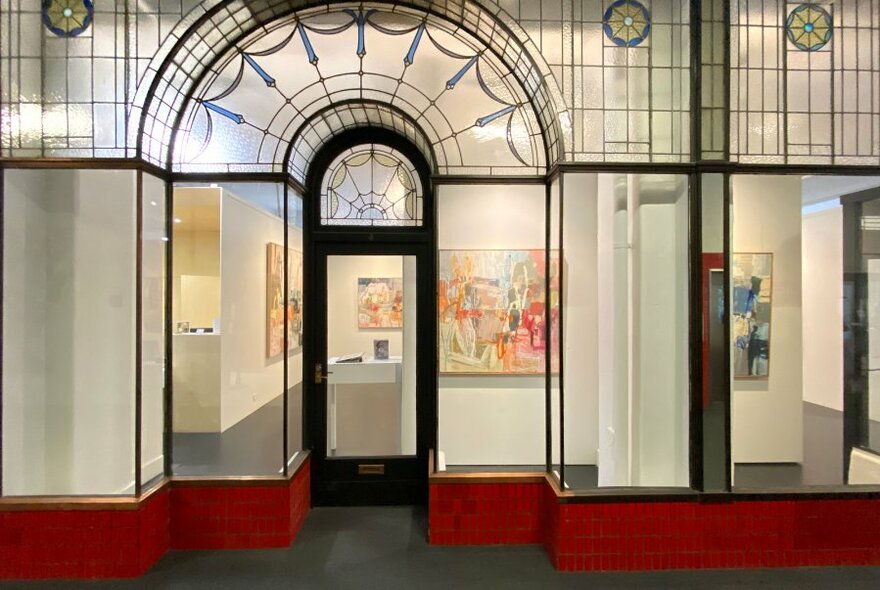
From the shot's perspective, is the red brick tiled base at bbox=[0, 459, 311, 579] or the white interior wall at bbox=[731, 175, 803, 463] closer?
the red brick tiled base at bbox=[0, 459, 311, 579]

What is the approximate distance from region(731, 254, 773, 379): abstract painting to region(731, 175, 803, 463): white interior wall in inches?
2.5

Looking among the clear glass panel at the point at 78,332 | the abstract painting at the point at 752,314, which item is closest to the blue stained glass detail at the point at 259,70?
the clear glass panel at the point at 78,332

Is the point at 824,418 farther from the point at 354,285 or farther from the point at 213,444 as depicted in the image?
the point at 213,444

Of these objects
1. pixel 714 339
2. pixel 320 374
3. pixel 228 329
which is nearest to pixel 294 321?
pixel 320 374

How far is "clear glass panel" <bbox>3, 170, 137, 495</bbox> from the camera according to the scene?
2.67 metres

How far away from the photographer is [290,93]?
3135mm

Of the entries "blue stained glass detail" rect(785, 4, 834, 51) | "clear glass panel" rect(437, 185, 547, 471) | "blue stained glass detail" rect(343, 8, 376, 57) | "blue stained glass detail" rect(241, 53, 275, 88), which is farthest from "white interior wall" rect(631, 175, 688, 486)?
"blue stained glass detail" rect(241, 53, 275, 88)

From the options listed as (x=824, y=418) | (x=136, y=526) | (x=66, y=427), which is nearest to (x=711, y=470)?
(x=824, y=418)

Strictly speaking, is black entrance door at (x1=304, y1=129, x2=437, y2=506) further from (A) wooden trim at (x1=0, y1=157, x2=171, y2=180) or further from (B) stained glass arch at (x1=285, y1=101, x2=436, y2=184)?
(A) wooden trim at (x1=0, y1=157, x2=171, y2=180)

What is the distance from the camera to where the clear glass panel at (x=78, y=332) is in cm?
267

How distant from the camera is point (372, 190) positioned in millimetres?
3631

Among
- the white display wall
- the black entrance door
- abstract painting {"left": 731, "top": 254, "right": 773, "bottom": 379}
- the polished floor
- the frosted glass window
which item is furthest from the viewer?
abstract painting {"left": 731, "top": 254, "right": 773, "bottom": 379}

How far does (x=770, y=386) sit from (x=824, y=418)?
0.46 m

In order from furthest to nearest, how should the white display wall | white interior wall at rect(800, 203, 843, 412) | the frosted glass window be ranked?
the white display wall → white interior wall at rect(800, 203, 843, 412) → the frosted glass window
